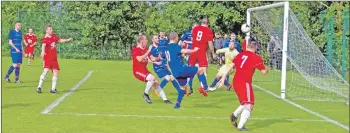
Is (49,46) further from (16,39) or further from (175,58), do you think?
(175,58)

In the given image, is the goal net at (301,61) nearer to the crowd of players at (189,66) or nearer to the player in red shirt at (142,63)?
the crowd of players at (189,66)

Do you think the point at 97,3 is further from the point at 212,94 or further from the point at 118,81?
the point at 212,94

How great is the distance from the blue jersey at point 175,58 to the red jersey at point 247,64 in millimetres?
2641

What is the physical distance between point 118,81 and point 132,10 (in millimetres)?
19346

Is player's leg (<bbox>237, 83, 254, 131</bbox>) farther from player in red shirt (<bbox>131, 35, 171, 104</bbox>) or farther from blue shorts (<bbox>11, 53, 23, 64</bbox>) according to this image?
blue shorts (<bbox>11, 53, 23, 64</bbox>)

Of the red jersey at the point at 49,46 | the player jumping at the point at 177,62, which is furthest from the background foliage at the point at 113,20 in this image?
the player jumping at the point at 177,62

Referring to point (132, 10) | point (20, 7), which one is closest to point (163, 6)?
point (132, 10)

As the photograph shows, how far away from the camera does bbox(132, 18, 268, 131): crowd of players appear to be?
9719 millimetres

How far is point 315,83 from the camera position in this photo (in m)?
16.8

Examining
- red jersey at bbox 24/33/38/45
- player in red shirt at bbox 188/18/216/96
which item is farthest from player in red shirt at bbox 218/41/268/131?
red jersey at bbox 24/33/38/45

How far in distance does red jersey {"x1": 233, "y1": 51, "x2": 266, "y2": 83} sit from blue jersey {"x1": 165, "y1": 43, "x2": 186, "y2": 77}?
8.66 ft

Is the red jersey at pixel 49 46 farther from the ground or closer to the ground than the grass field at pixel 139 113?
farther from the ground

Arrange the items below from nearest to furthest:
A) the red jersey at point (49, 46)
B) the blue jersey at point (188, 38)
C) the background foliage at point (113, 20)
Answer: the red jersey at point (49, 46) → the blue jersey at point (188, 38) → the background foliage at point (113, 20)

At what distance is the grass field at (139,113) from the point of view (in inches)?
384
